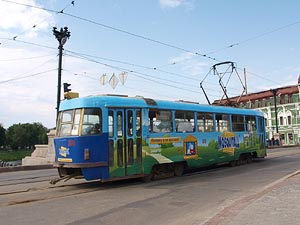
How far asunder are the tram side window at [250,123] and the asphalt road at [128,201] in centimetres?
651

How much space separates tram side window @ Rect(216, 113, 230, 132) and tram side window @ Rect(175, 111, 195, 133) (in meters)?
2.21

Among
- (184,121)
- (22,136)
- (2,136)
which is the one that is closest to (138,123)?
(184,121)

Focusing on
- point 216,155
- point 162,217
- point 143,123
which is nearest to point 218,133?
point 216,155

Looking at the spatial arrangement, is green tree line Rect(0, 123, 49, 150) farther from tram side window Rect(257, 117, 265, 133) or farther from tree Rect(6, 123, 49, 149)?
tram side window Rect(257, 117, 265, 133)


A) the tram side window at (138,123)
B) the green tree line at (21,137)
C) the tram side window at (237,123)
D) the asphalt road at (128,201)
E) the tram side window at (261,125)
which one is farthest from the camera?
the green tree line at (21,137)

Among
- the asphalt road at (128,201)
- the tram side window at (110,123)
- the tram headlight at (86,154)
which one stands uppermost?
the tram side window at (110,123)

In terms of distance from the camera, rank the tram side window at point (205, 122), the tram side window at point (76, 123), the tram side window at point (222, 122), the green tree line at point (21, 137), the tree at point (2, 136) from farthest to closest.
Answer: the green tree line at point (21, 137) → the tree at point (2, 136) → the tram side window at point (222, 122) → the tram side window at point (205, 122) → the tram side window at point (76, 123)

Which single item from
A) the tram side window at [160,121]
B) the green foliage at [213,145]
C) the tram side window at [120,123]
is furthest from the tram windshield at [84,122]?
the green foliage at [213,145]

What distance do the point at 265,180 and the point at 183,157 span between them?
3.29m

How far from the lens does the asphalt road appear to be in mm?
7527

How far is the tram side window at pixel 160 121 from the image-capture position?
1330cm

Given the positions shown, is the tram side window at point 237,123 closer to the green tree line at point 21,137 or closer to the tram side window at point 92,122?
the tram side window at point 92,122

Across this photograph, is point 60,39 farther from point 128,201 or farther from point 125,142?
point 128,201

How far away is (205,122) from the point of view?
1612 centimetres
